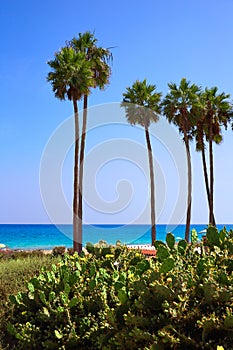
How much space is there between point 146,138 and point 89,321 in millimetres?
32627

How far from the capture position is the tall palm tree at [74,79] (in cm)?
2914

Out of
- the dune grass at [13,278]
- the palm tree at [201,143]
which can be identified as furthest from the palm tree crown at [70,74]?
the dune grass at [13,278]

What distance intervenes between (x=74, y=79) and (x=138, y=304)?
86.3 ft

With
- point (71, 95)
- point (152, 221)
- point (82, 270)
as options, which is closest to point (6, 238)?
point (152, 221)

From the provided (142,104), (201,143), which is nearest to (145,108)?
(142,104)

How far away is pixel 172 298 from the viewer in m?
3.80

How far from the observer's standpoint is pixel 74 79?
1145 inches

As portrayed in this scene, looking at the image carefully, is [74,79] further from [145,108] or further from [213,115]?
[213,115]

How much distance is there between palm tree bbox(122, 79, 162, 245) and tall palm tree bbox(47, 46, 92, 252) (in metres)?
6.37

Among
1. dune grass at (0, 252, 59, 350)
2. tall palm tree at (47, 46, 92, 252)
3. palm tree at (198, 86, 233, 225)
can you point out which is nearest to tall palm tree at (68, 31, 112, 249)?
tall palm tree at (47, 46, 92, 252)

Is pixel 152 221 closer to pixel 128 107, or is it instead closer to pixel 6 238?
pixel 128 107

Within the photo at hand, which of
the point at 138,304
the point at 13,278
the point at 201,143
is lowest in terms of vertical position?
the point at 13,278

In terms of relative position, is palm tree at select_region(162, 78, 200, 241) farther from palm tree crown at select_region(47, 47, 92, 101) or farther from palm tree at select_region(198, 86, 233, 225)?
palm tree crown at select_region(47, 47, 92, 101)

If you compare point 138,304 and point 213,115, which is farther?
point 213,115
